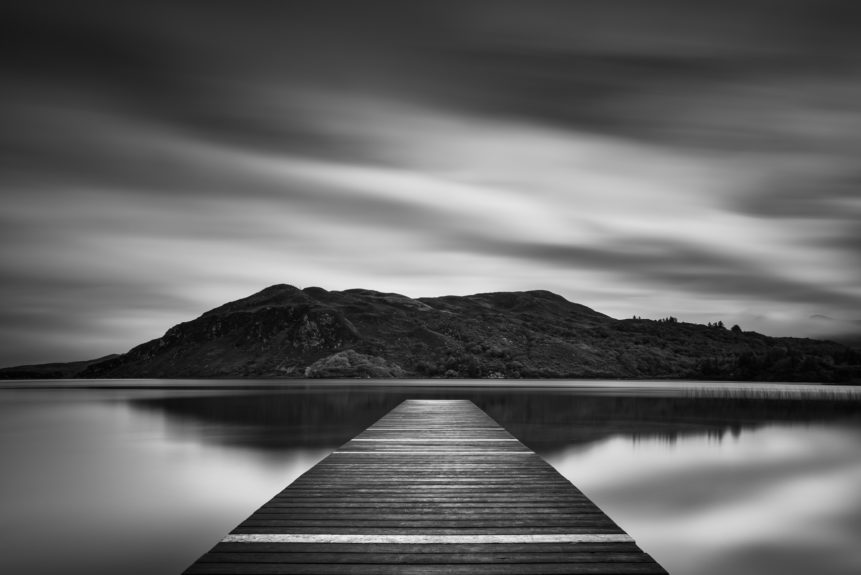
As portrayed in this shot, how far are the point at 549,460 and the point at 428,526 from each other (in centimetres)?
1617

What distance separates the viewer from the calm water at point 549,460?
485 inches

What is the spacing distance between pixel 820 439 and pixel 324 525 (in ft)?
101

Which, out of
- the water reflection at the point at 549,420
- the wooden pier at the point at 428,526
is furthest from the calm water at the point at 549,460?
the wooden pier at the point at 428,526

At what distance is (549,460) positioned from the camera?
76.2ft

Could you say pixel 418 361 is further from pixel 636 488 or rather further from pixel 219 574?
pixel 219 574

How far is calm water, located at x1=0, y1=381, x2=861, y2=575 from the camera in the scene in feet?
40.4

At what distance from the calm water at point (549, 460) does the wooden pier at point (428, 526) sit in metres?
3.47

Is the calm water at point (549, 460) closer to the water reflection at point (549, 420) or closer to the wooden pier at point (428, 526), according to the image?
the water reflection at point (549, 420)

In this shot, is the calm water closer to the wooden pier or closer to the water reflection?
the water reflection

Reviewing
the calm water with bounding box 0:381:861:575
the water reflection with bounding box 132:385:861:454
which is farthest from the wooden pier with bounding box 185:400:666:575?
Answer: the water reflection with bounding box 132:385:861:454

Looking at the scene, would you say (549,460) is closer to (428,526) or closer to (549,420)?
(428,526)

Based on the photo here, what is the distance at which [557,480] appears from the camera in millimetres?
11250

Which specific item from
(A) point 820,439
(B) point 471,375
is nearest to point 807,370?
(B) point 471,375

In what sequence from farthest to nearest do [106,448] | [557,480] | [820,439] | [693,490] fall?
[820,439]
[106,448]
[693,490]
[557,480]
